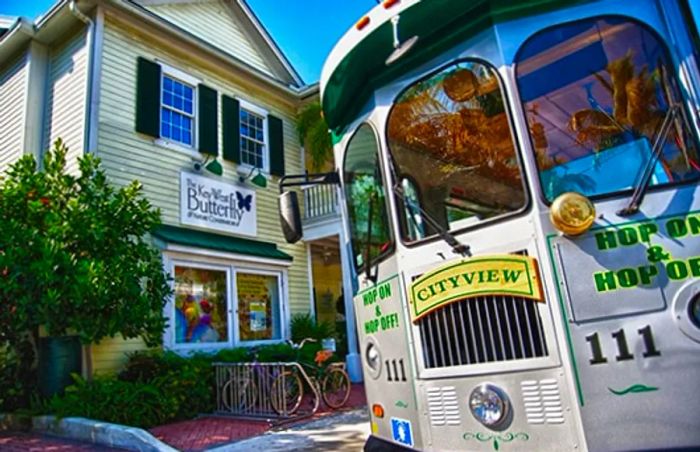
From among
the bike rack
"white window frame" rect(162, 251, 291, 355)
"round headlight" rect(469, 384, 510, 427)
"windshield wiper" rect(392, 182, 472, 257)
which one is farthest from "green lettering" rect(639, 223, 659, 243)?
"white window frame" rect(162, 251, 291, 355)

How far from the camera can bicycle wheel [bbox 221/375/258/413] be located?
7695mm

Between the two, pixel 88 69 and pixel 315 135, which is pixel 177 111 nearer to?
pixel 88 69

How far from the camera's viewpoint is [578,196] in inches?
84.5

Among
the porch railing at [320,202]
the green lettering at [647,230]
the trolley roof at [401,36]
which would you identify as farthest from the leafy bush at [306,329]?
the green lettering at [647,230]

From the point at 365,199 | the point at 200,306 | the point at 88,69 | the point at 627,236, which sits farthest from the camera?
the point at 200,306

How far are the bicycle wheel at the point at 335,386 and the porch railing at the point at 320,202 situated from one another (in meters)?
4.39

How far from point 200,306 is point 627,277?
8789 millimetres

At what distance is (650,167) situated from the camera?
216 cm

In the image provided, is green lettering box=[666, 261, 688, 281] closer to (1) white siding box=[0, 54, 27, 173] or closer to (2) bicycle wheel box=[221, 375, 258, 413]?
(2) bicycle wheel box=[221, 375, 258, 413]

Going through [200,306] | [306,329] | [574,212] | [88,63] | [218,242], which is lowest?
[574,212]

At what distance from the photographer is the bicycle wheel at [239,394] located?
7.70m

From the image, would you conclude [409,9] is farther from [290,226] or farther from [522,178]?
[290,226]

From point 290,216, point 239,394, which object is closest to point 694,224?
point 290,216

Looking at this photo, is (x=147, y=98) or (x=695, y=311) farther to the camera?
(x=147, y=98)
